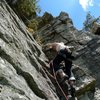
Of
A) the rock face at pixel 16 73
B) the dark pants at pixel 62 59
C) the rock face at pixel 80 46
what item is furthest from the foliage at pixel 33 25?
the rock face at pixel 16 73

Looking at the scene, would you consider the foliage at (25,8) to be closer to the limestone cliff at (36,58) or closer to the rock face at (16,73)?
the limestone cliff at (36,58)

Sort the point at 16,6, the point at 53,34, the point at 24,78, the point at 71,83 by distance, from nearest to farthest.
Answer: the point at 24,78
the point at 71,83
the point at 53,34
the point at 16,6

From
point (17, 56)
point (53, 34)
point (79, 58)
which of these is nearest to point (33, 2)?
point (53, 34)

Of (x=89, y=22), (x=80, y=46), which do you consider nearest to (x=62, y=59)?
(x=80, y=46)

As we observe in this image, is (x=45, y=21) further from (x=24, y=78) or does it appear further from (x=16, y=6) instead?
(x=24, y=78)

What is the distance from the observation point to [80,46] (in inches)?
883

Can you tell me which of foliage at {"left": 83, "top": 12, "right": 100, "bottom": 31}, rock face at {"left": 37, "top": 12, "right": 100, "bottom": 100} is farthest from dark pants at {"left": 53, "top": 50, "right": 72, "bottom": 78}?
foliage at {"left": 83, "top": 12, "right": 100, "bottom": 31}

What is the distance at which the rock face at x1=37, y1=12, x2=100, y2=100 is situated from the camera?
56.9 ft

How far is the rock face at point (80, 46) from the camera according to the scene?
17.3m

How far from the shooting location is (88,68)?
65.0 feet

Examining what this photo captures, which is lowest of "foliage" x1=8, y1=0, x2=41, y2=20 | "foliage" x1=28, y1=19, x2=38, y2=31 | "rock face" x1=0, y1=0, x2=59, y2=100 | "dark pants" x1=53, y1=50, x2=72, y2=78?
"rock face" x1=0, y1=0, x2=59, y2=100

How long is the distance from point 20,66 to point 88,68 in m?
8.74

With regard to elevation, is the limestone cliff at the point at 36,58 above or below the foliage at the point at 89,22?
below

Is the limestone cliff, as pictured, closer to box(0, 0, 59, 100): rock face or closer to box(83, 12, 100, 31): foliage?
box(0, 0, 59, 100): rock face
